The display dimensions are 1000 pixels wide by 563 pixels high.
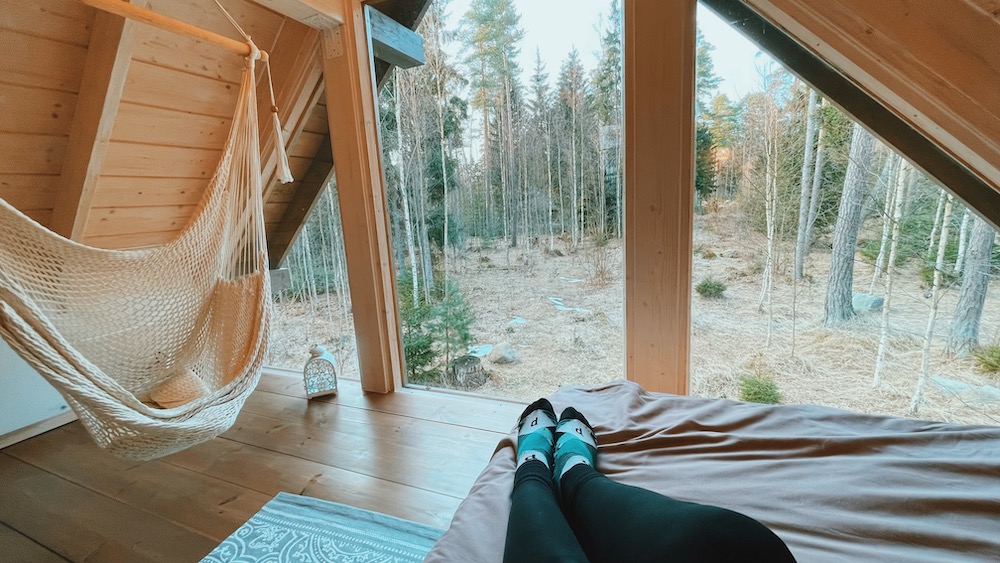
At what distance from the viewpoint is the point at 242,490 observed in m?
1.43

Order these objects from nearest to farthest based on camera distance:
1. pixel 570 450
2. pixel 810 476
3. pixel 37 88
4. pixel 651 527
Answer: pixel 651 527, pixel 810 476, pixel 570 450, pixel 37 88

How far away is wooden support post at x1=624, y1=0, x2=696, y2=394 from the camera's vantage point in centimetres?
133

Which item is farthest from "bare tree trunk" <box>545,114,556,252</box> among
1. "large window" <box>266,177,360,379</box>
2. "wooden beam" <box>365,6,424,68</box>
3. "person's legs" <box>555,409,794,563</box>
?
"large window" <box>266,177,360,379</box>

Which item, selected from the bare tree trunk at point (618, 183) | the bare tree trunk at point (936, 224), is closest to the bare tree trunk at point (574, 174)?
the bare tree trunk at point (618, 183)

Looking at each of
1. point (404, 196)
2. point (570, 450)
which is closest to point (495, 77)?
point (404, 196)

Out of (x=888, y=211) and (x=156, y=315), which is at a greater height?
(x=888, y=211)

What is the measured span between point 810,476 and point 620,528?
1.38 ft

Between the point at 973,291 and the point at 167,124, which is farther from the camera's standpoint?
the point at 167,124

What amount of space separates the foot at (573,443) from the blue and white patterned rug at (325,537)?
503 mm

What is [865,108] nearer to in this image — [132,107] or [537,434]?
[537,434]

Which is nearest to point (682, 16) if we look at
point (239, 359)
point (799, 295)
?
point (799, 295)

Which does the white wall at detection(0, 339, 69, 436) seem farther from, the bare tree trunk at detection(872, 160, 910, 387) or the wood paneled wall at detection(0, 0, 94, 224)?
the bare tree trunk at detection(872, 160, 910, 387)

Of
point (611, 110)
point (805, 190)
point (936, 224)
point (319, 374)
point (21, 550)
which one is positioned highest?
point (611, 110)

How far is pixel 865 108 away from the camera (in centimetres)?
121
